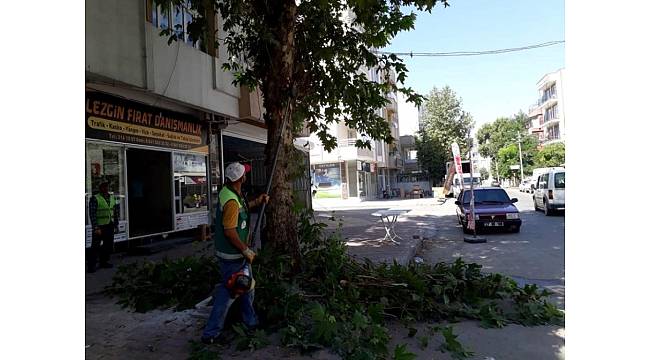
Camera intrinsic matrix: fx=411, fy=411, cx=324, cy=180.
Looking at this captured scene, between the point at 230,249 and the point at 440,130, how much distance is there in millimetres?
46899

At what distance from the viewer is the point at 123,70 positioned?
7602 millimetres

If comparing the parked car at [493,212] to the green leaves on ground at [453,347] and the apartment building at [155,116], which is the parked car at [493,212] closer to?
the apartment building at [155,116]

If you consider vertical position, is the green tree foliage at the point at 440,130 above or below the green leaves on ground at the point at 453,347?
above

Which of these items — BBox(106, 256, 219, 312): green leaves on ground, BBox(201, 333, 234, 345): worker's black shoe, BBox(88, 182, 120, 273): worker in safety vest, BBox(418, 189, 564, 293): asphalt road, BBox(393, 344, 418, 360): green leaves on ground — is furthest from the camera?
BBox(88, 182, 120, 273): worker in safety vest

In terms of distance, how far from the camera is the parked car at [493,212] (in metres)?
12.2

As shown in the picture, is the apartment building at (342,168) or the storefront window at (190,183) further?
the apartment building at (342,168)

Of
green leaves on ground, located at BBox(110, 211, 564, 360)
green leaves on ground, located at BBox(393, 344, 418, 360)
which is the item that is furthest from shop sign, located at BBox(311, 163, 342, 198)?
green leaves on ground, located at BBox(393, 344, 418, 360)

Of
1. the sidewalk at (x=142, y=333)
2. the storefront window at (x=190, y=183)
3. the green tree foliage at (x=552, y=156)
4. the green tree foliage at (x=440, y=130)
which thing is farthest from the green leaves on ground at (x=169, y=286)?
the green tree foliage at (x=552, y=156)

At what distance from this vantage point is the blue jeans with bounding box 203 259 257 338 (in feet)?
12.6

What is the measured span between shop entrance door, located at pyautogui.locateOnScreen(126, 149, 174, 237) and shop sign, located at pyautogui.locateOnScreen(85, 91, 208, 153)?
0.70 m

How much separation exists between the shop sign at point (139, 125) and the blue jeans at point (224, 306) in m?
6.18

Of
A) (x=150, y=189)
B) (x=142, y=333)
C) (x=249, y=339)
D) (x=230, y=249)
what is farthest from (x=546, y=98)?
(x=142, y=333)

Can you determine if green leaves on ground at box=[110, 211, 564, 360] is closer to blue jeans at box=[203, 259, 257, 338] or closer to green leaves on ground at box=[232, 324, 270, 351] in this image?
green leaves on ground at box=[232, 324, 270, 351]
